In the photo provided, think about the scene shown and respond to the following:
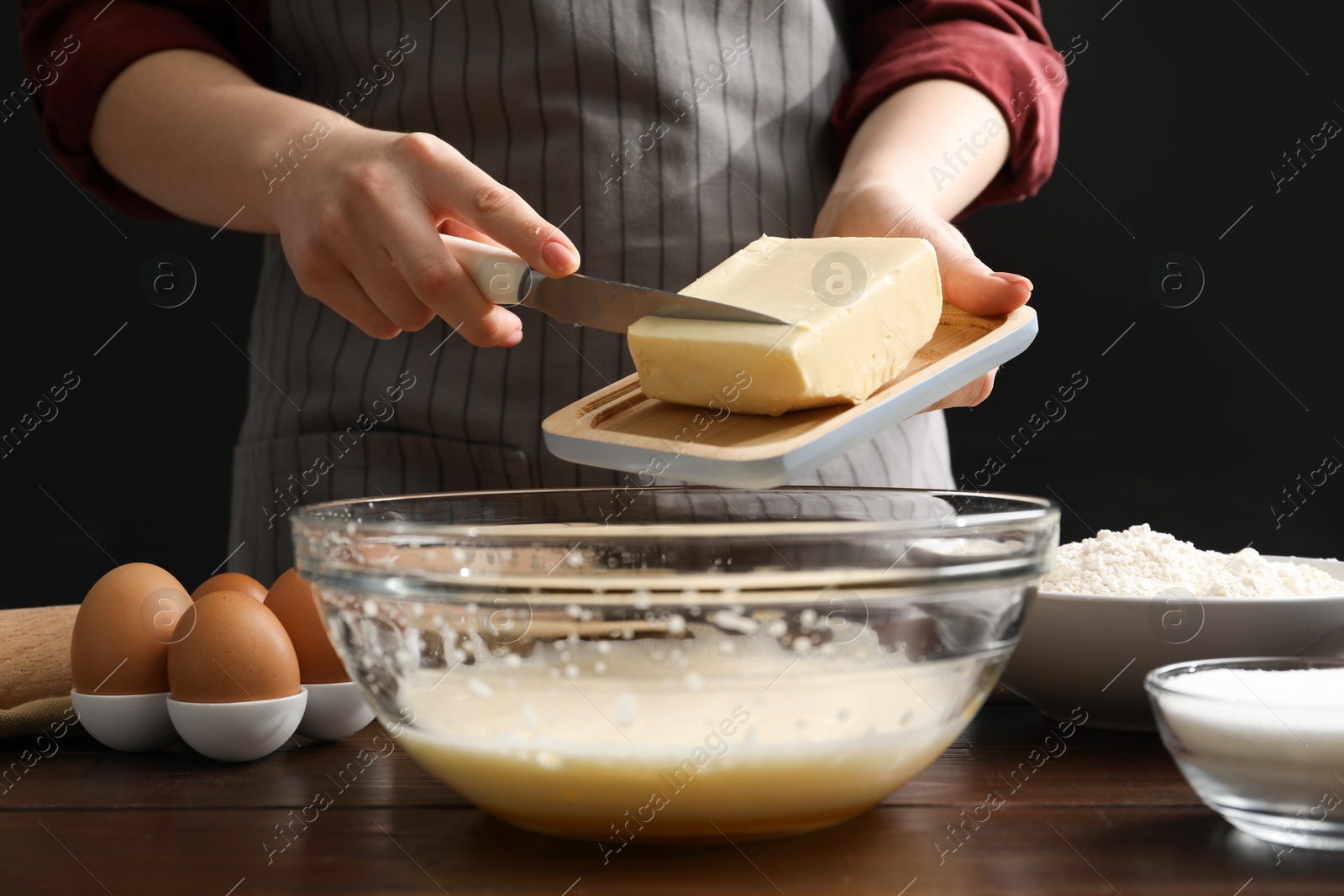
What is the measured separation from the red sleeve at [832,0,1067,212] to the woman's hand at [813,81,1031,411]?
0.02 metres

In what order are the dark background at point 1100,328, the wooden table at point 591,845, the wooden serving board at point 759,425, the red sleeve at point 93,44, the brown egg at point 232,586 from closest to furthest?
1. the wooden table at point 591,845
2. the wooden serving board at point 759,425
3. the brown egg at point 232,586
4. the red sleeve at point 93,44
5. the dark background at point 1100,328

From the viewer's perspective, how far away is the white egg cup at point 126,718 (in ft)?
2.22

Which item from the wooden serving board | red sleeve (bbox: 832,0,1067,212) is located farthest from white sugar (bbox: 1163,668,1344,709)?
red sleeve (bbox: 832,0,1067,212)

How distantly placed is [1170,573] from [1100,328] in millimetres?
1692

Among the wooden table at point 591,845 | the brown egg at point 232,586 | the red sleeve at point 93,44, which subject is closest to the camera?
the wooden table at point 591,845

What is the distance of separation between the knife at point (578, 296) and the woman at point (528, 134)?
260mm

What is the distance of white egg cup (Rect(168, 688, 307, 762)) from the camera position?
65cm

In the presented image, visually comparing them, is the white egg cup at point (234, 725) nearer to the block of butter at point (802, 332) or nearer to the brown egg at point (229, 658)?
the brown egg at point (229, 658)

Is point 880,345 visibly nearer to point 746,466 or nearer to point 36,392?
point 746,466

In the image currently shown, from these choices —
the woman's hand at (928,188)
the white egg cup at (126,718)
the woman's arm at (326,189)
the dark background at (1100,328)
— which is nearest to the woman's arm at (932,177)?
the woman's hand at (928,188)

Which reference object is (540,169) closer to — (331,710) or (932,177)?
(932,177)

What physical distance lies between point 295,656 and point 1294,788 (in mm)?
542

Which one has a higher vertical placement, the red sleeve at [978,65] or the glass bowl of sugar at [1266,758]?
the red sleeve at [978,65]

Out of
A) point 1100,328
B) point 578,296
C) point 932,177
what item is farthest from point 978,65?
point 1100,328
